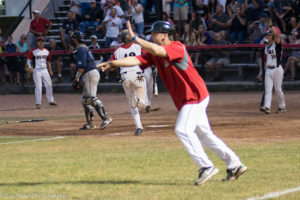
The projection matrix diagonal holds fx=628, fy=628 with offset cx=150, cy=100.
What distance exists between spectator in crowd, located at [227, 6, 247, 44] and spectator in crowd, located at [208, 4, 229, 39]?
198 millimetres

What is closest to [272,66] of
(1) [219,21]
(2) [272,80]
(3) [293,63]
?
(2) [272,80]

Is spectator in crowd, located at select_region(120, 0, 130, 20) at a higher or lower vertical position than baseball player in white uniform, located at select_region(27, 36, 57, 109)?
higher

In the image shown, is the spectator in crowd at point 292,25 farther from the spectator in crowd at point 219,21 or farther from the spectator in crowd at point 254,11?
the spectator in crowd at point 219,21

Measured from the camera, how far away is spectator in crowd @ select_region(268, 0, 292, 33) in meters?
21.5

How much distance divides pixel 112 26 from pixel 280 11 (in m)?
6.46

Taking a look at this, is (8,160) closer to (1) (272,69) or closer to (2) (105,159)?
(2) (105,159)

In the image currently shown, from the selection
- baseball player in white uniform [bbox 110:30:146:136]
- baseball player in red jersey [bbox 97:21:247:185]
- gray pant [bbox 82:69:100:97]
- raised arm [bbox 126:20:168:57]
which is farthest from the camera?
gray pant [bbox 82:69:100:97]

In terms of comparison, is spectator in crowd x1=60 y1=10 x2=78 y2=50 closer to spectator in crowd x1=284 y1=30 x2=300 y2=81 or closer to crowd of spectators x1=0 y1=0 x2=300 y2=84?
crowd of spectators x1=0 y1=0 x2=300 y2=84

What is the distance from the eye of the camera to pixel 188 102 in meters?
7.29

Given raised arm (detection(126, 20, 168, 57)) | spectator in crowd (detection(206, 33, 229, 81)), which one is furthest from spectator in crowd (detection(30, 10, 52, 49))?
raised arm (detection(126, 20, 168, 57))

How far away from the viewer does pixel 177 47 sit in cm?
709

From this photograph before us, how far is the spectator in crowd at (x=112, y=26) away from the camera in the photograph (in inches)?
958

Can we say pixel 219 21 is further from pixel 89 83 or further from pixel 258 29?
pixel 89 83

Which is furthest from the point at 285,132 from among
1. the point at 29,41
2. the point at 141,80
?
the point at 29,41
